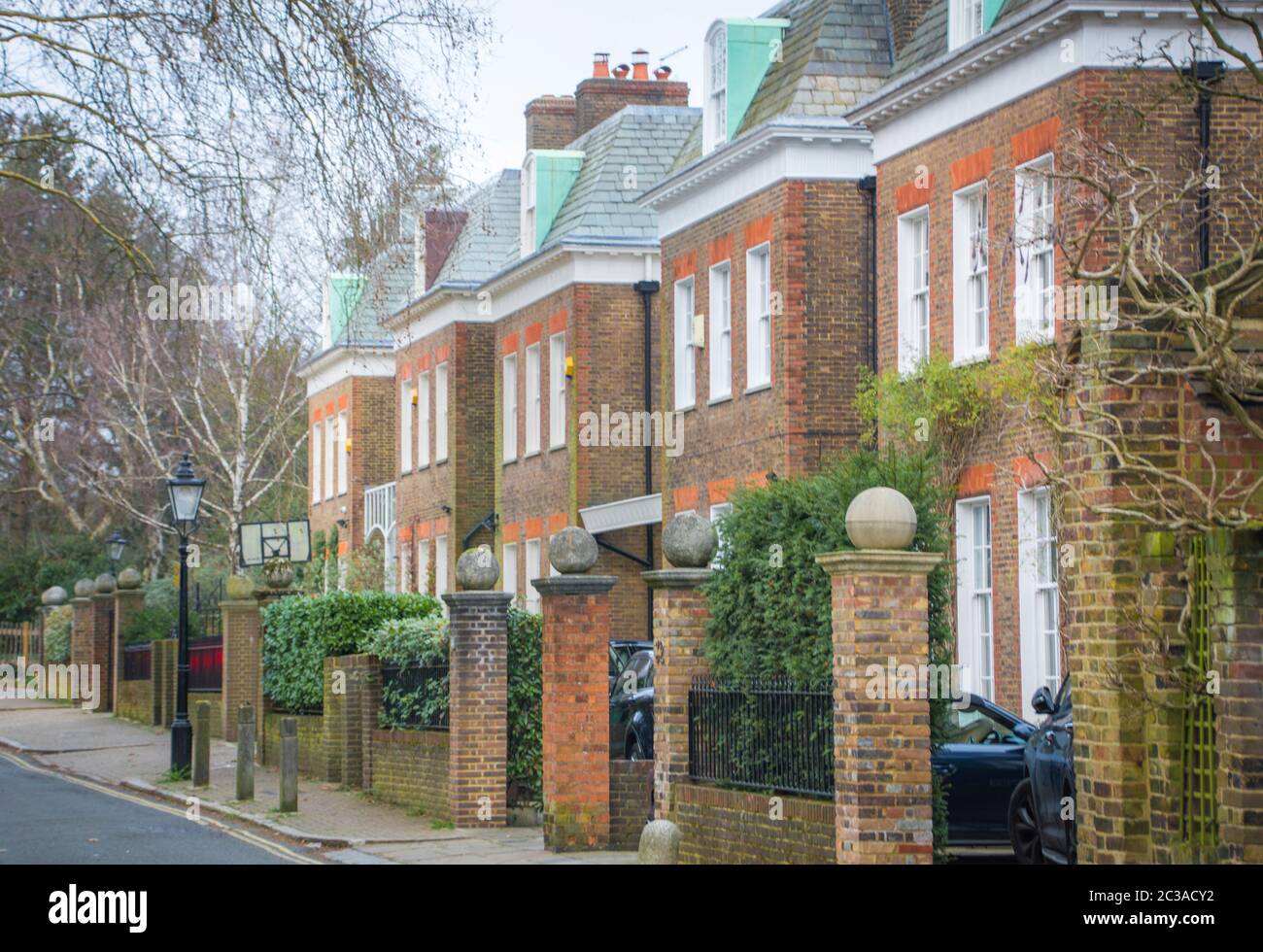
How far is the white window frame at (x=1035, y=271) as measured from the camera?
20891 mm

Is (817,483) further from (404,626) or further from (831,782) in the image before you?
(404,626)

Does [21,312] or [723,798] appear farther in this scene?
[21,312]

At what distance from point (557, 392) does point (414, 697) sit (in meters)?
16.3

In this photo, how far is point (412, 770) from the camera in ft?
67.2

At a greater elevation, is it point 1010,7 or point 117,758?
point 1010,7

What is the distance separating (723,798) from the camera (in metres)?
14.4

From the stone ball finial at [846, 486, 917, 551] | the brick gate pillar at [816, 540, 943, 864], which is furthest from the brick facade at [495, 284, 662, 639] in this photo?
the stone ball finial at [846, 486, 917, 551]

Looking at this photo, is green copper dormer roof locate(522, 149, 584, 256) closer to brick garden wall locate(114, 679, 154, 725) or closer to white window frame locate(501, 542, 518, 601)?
white window frame locate(501, 542, 518, 601)

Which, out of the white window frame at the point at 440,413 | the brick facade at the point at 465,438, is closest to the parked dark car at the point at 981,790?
the brick facade at the point at 465,438

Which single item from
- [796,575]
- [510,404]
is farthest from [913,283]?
[510,404]

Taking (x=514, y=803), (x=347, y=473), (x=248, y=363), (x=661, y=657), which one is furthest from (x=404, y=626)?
(x=347, y=473)

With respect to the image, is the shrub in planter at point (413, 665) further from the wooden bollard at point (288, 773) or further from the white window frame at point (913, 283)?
the white window frame at point (913, 283)

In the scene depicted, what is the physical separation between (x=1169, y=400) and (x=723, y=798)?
5.69 meters

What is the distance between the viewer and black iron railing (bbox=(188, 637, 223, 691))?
30547 millimetres
